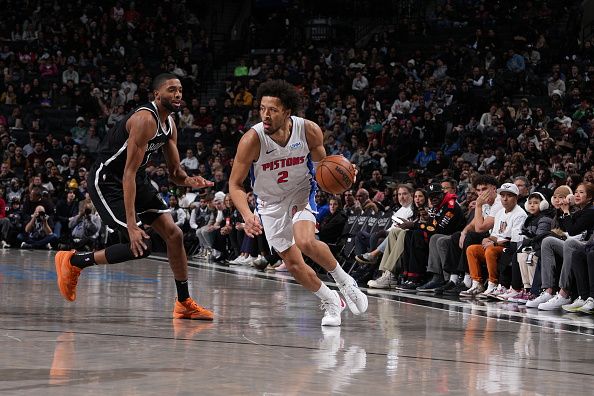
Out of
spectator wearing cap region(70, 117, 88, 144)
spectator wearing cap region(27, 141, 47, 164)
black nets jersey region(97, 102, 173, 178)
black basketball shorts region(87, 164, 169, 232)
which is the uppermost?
spectator wearing cap region(70, 117, 88, 144)

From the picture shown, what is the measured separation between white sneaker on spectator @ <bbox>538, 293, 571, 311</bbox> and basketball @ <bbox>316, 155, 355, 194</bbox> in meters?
2.45

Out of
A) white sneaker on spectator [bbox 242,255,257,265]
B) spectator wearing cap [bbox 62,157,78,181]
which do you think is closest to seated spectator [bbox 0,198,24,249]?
spectator wearing cap [bbox 62,157,78,181]

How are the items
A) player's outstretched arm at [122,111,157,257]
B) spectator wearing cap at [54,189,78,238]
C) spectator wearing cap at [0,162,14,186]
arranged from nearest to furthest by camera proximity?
player's outstretched arm at [122,111,157,257]
spectator wearing cap at [54,189,78,238]
spectator wearing cap at [0,162,14,186]

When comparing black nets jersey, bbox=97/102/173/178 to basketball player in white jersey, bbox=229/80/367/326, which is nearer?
basketball player in white jersey, bbox=229/80/367/326

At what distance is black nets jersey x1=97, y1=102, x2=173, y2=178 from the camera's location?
664cm

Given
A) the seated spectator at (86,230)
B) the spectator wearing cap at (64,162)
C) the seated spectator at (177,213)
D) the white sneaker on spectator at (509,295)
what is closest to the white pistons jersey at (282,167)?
the white sneaker on spectator at (509,295)

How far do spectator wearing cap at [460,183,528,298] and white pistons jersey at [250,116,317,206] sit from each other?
3011 mm

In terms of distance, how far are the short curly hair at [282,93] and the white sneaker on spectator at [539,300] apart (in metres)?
3.02

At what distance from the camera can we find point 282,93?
21.2ft

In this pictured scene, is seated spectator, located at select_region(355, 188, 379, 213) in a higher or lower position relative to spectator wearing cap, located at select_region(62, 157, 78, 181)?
lower

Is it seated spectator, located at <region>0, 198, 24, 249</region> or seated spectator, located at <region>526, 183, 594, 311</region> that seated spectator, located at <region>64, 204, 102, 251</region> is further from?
seated spectator, located at <region>526, 183, 594, 311</region>

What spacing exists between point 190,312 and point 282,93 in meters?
1.63

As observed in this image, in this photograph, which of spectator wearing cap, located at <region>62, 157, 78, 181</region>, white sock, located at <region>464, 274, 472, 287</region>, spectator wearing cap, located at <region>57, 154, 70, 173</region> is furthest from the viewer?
spectator wearing cap, located at <region>57, 154, 70, 173</region>

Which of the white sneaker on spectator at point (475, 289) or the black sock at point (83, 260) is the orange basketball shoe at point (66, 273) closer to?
the black sock at point (83, 260)
